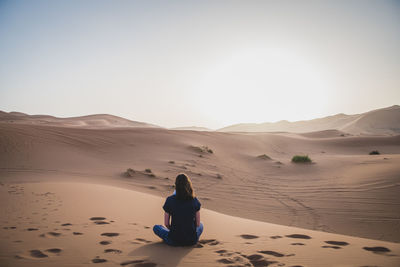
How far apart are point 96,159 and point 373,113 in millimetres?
77698

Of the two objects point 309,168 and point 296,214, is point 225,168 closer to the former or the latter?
point 309,168

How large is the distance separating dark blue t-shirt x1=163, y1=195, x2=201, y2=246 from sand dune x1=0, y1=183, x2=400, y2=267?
134 millimetres

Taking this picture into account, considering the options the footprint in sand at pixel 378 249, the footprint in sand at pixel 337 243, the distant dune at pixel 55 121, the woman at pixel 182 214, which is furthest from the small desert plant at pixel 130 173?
the distant dune at pixel 55 121

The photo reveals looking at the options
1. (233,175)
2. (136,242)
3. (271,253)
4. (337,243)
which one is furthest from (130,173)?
(337,243)

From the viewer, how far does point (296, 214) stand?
6500mm

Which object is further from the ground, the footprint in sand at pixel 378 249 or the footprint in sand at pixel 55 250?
the footprint in sand at pixel 378 249

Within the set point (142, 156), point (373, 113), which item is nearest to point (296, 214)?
point (142, 156)

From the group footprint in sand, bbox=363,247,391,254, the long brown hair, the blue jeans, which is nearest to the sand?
footprint in sand, bbox=363,247,391,254

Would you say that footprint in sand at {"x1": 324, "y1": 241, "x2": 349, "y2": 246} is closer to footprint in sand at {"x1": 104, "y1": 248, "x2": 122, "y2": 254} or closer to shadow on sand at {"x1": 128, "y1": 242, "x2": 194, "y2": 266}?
shadow on sand at {"x1": 128, "y1": 242, "x2": 194, "y2": 266}

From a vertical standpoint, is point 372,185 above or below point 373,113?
below

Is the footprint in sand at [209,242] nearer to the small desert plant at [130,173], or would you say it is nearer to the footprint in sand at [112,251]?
the footprint in sand at [112,251]

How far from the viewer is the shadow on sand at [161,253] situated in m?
2.90

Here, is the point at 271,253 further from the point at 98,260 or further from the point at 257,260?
the point at 98,260

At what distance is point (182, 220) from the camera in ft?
10.8
